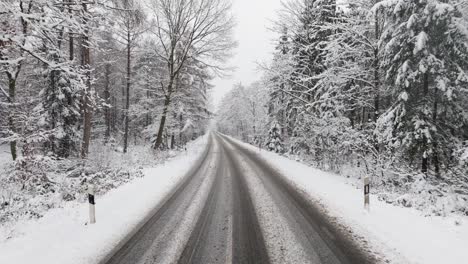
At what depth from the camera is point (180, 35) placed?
693 inches

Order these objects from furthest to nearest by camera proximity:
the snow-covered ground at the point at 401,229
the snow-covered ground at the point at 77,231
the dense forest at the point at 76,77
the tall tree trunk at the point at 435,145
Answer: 1. the tall tree trunk at the point at 435,145
2. the dense forest at the point at 76,77
3. the snow-covered ground at the point at 77,231
4. the snow-covered ground at the point at 401,229

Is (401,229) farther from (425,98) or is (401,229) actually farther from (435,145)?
(425,98)

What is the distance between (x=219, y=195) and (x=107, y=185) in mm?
4483

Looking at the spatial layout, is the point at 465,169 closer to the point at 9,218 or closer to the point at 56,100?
the point at 9,218

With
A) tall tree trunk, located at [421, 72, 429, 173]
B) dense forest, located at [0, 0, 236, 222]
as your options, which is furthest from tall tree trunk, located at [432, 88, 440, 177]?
dense forest, located at [0, 0, 236, 222]

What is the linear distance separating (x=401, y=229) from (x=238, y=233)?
342cm

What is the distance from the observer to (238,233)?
5.09 metres

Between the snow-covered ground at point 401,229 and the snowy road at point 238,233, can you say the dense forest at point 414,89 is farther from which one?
the snowy road at point 238,233

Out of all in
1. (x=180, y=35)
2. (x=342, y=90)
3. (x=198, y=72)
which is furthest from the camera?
(x=198, y=72)


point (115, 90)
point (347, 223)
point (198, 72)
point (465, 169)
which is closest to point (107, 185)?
point (347, 223)

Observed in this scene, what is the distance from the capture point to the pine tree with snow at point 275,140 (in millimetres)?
Result: 26758

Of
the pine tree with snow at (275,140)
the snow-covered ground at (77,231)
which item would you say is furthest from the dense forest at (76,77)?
the pine tree with snow at (275,140)

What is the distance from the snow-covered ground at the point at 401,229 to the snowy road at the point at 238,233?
47 centimetres

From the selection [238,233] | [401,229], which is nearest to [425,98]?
[401,229]
